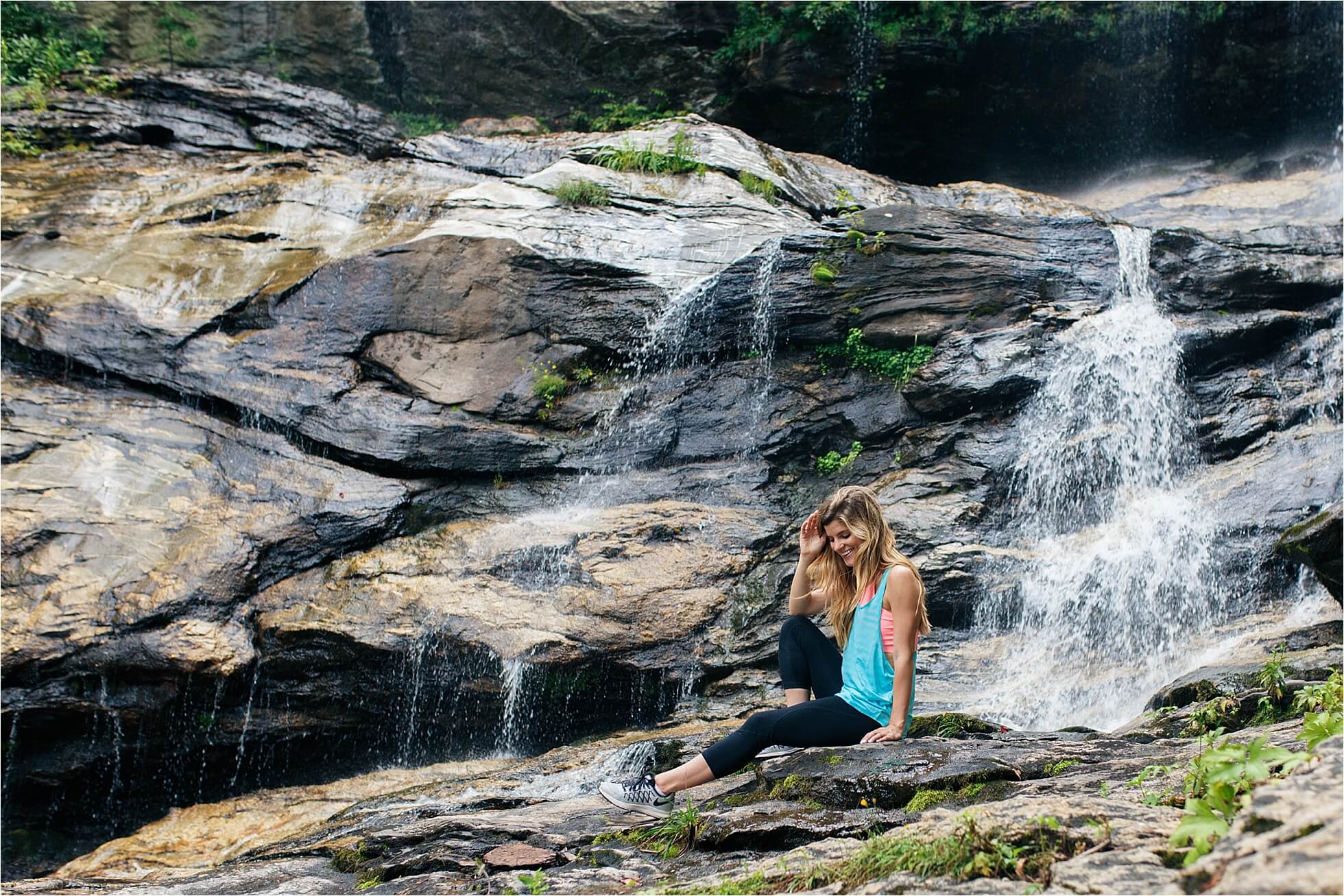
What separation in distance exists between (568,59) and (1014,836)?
17.6 m

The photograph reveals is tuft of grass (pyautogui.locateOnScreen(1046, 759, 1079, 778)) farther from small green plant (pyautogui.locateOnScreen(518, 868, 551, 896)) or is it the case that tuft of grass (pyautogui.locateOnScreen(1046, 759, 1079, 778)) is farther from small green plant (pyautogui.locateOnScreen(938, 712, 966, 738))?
small green plant (pyautogui.locateOnScreen(518, 868, 551, 896))

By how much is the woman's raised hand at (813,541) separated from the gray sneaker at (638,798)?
1.42m

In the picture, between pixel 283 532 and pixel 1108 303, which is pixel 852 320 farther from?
pixel 283 532

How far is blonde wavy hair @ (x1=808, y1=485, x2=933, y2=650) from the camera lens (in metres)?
4.95

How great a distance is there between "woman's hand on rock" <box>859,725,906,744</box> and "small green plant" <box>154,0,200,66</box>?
1788cm

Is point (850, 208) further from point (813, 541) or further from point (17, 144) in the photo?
point (17, 144)

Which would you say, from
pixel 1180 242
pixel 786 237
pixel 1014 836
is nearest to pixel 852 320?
pixel 786 237

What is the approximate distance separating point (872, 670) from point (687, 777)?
1.01 m

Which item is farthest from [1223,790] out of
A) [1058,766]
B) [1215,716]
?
[1215,716]

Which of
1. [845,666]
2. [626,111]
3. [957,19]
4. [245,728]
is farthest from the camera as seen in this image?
[626,111]

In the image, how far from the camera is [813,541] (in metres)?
5.31

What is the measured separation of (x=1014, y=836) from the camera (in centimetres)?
300

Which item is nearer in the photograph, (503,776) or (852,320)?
(503,776)

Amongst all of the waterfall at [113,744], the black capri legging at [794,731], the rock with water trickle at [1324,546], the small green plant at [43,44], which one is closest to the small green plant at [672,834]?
the black capri legging at [794,731]
